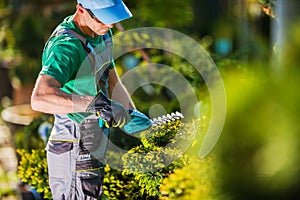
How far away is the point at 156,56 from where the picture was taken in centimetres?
523

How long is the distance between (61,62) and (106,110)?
9.7 inches

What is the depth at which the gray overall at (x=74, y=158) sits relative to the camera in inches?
110

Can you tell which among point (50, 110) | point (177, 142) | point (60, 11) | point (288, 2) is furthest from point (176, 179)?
point (60, 11)

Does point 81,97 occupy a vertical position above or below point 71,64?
below

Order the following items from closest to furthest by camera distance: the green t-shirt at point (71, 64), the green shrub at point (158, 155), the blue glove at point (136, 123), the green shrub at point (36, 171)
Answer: the green t-shirt at point (71, 64), the blue glove at point (136, 123), the green shrub at point (158, 155), the green shrub at point (36, 171)

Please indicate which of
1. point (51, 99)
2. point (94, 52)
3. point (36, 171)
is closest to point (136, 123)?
point (94, 52)

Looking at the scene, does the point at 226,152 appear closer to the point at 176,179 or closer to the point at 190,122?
the point at 176,179

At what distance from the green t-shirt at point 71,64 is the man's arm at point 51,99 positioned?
0.04 m

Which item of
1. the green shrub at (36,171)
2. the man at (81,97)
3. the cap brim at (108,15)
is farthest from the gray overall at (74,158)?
the green shrub at (36,171)

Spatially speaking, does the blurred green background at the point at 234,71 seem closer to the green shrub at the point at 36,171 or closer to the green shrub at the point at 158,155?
the green shrub at the point at 158,155

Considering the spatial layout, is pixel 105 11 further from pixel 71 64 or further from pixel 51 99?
pixel 51 99

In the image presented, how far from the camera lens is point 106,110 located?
8.64ft

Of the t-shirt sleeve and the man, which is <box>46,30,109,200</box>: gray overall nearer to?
the man

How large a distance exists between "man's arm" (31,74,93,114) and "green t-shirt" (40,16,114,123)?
0.04m
